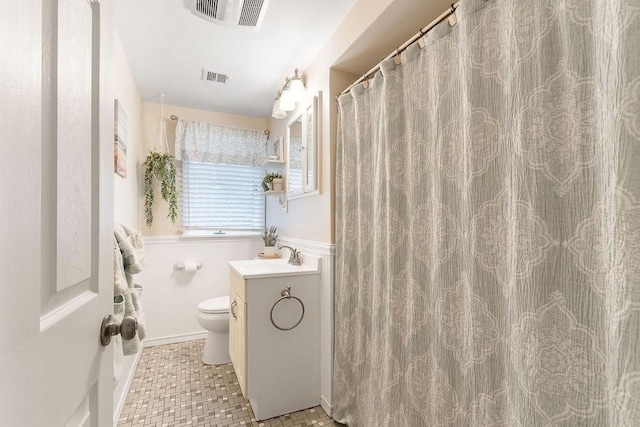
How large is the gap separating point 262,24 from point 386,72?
0.88 m

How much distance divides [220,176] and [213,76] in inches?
44.3

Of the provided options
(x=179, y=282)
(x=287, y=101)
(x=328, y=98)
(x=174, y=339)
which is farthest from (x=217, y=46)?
(x=174, y=339)

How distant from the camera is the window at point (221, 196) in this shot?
3.10m

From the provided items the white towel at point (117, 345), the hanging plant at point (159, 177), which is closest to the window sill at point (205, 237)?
the hanging plant at point (159, 177)

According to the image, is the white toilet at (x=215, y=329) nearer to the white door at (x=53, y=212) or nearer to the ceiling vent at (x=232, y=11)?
the white door at (x=53, y=212)

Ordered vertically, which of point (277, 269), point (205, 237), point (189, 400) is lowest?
point (189, 400)

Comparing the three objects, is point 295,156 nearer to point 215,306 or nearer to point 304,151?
point 304,151

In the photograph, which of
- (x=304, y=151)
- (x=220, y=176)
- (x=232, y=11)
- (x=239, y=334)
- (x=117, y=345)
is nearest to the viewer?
(x=117, y=345)

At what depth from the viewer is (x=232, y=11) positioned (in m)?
1.59

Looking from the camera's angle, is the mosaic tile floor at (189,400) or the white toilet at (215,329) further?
the white toilet at (215,329)

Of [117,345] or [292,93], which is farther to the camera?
[292,93]

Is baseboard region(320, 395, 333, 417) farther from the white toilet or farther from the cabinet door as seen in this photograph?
the white toilet

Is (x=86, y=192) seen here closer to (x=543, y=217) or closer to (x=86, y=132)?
(x=86, y=132)

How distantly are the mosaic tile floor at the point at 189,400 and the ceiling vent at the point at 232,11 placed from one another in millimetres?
2314
